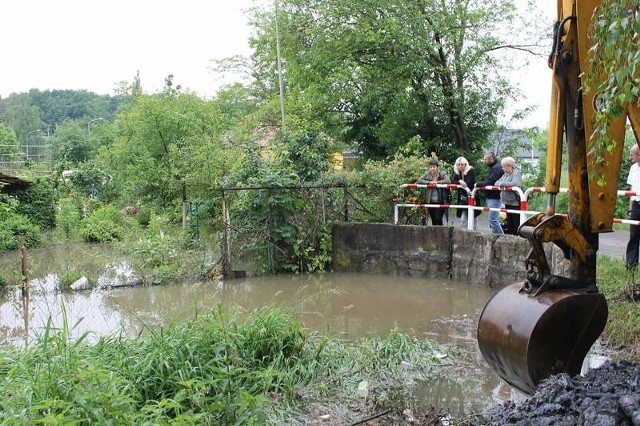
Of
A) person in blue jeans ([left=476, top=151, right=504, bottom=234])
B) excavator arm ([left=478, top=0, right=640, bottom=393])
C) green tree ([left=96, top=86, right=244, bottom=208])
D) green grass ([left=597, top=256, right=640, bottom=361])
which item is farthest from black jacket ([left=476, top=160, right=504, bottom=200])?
green tree ([left=96, top=86, right=244, bottom=208])

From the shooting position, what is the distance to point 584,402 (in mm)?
3123

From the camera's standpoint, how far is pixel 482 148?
18.9 metres

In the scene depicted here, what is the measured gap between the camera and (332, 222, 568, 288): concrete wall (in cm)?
965

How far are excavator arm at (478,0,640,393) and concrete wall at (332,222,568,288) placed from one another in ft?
18.3

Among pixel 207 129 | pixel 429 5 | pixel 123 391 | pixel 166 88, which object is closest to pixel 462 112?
pixel 429 5

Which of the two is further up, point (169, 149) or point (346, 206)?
point (169, 149)

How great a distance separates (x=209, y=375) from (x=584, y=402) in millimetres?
2637

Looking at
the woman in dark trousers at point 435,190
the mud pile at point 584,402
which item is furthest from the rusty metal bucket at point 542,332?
the woman in dark trousers at point 435,190

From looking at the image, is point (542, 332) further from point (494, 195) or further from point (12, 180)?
point (12, 180)

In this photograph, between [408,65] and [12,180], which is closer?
[408,65]

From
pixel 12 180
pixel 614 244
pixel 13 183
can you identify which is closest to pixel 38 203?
pixel 13 183

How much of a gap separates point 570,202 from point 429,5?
48.5ft

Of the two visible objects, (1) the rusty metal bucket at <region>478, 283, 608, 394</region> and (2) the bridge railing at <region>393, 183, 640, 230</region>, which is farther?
(2) the bridge railing at <region>393, 183, 640, 230</region>

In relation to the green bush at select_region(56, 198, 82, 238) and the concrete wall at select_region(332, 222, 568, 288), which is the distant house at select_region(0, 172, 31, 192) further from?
the concrete wall at select_region(332, 222, 568, 288)
